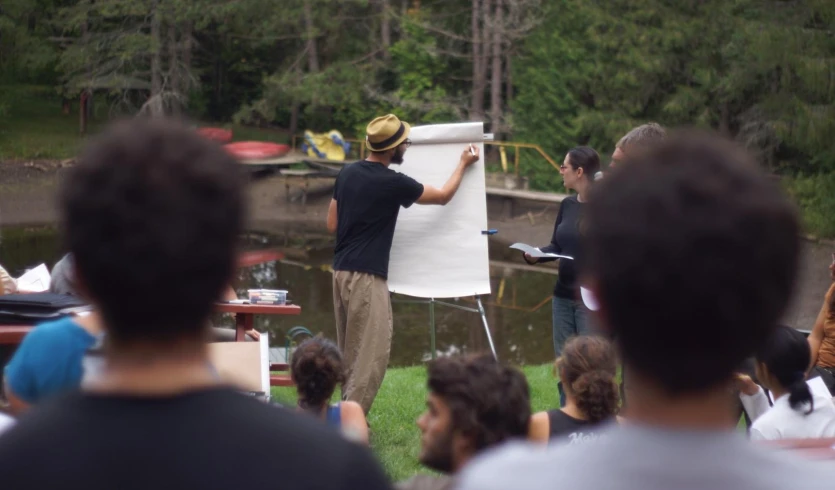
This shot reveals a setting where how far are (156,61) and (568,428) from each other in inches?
1132

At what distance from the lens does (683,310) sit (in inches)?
45.6

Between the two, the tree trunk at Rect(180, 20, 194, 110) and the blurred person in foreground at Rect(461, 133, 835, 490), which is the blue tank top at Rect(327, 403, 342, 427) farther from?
the tree trunk at Rect(180, 20, 194, 110)

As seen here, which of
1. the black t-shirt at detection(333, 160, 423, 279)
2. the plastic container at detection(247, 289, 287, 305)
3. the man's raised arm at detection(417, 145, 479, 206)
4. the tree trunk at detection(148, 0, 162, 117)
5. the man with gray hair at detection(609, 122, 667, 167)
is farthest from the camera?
the tree trunk at detection(148, 0, 162, 117)

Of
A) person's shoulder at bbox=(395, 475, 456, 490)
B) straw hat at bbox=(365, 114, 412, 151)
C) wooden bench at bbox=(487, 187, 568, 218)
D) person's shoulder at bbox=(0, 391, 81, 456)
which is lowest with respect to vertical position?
wooden bench at bbox=(487, 187, 568, 218)

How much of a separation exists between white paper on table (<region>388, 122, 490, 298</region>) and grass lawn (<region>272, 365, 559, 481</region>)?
70 centimetres

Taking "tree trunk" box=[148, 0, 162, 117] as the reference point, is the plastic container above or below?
below

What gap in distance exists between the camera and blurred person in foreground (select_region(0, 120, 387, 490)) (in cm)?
121

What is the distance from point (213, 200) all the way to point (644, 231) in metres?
0.52

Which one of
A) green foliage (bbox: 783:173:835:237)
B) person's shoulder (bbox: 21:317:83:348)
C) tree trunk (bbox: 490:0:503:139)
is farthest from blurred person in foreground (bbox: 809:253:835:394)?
tree trunk (bbox: 490:0:503:139)

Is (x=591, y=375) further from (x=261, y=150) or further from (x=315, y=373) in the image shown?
(x=261, y=150)

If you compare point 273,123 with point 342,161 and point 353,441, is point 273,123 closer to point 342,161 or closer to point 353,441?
point 342,161

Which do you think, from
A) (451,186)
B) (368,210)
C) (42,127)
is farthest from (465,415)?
(42,127)

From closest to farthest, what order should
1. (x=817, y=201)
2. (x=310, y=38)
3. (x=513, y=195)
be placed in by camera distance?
(x=817, y=201) → (x=513, y=195) → (x=310, y=38)

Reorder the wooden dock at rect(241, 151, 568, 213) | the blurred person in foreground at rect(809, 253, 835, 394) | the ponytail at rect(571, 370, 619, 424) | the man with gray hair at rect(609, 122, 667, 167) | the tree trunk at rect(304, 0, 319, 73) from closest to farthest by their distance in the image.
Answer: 1. the ponytail at rect(571, 370, 619, 424)
2. the man with gray hair at rect(609, 122, 667, 167)
3. the blurred person in foreground at rect(809, 253, 835, 394)
4. the wooden dock at rect(241, 151, 568, 213)
5. the tree trunk at rect(304, 0, 319, 73)
